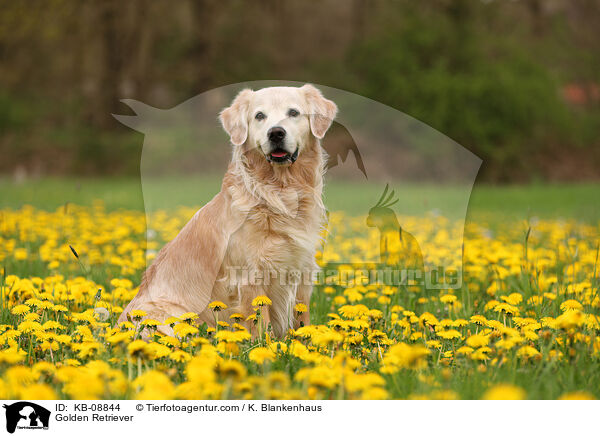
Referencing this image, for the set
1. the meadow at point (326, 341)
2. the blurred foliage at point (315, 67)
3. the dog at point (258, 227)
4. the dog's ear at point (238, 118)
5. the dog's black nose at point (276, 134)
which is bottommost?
the meadow at point (326, 341)

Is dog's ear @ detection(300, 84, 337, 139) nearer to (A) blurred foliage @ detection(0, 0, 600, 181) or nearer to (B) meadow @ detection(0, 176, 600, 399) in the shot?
(B) meadow @ detection(0, 176, 600, 399)

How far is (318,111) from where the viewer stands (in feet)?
9.97

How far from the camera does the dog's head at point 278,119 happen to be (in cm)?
290

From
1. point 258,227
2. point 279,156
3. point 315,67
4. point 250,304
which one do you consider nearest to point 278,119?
point 279,156

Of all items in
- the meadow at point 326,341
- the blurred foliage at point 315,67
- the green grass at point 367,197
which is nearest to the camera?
the meadow at point 326,341

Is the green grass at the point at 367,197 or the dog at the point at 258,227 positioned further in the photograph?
the green grass at the point at 367,197

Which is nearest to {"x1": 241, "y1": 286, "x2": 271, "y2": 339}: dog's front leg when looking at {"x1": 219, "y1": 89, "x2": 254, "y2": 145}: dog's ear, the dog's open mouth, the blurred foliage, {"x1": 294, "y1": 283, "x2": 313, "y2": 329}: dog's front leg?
{"x1": 294, "y1": 283, "x2": 313, "y2": 329}: dog's front leg

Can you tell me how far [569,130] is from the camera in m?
17.6

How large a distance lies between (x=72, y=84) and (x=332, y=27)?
916cm

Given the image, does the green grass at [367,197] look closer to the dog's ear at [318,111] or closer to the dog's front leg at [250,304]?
the dog's ear at [318,111]

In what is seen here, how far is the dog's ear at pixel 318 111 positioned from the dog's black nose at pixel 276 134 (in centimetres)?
21

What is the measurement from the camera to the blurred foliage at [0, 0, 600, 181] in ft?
49.4

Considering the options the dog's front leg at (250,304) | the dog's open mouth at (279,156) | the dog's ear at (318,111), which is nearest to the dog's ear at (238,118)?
the dog's open mouth at (279,156)

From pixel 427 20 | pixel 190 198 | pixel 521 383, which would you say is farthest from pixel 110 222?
pixel 427 20
